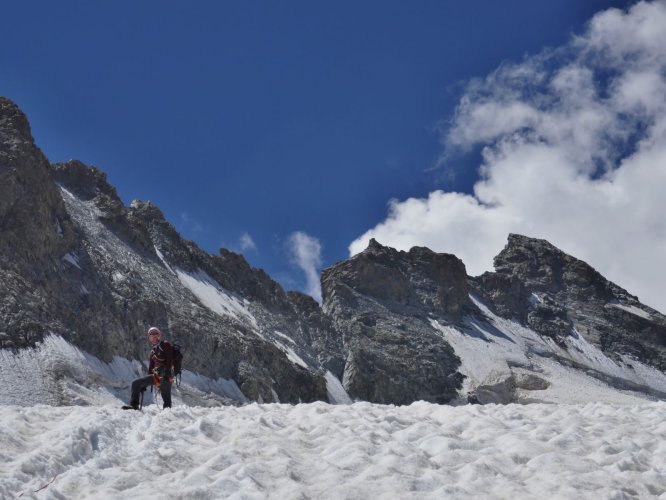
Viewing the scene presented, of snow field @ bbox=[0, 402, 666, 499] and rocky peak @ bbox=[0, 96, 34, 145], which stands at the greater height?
rocky peak @ bbox=[0, 96, 34, 145]

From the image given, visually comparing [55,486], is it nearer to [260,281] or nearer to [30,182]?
[30,182]

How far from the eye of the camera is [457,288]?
13000cm

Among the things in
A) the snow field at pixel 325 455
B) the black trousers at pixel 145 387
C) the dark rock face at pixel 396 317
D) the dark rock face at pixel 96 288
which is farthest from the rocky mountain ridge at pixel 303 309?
the snow field at pixel 325 455

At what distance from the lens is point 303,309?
108 m

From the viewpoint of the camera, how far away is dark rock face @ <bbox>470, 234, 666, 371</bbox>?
440 ft

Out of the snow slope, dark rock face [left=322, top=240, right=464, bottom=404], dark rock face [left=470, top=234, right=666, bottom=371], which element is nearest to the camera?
dark rock face [left=322, top=240, right=464, bottom=404]

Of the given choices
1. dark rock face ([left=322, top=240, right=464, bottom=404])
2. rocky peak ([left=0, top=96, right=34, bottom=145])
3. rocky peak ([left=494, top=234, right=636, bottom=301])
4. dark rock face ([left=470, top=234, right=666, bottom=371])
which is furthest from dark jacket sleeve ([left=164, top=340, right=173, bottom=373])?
rocky peak ([left=494, top=234, right=636, bottom=301])

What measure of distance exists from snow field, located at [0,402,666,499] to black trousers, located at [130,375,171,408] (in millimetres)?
1381

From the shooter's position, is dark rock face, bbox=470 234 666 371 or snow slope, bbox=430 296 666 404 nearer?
snow slope, bbox=430 296 666 404

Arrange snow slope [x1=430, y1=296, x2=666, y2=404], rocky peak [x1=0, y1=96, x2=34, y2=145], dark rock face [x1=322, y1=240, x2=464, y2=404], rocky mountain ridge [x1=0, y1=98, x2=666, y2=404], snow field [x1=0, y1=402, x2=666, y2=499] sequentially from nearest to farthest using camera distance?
snow field [x1=0, y1=402, x2=666, y2=499]
rocky mountain ridge [x1=0, y1=98, x2=666, y2=404]
rocky peak [x1=0, y1=96, x2=34, y2=145]
dark rock face [x1=322, y1=240, x2=464, y2=404]
snow slope [x1=430, y1=296, x2=666, y2=404]

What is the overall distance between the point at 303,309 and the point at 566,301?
69.6m

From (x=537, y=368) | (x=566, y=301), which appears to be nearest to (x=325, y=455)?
(x=537, y=368)

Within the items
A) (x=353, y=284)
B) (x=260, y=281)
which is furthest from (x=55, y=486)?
(x=353, y=284)

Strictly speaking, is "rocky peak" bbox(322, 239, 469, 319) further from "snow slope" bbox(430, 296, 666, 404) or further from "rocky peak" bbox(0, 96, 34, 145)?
"rocky peak" bbox(0, 96, 34, 145)
